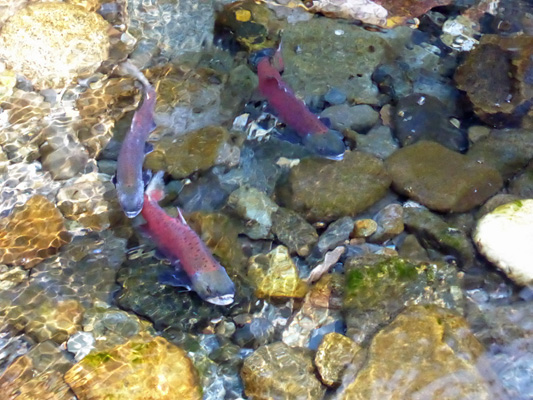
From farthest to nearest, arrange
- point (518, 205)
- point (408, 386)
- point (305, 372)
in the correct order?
point (518, 205)
point (305, 372)
point (408, 386)

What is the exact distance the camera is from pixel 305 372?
4.02m

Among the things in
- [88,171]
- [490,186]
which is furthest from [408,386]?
[88,171]

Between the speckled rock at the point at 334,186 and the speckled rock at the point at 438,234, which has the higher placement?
the speckled rock at the point at 334,186

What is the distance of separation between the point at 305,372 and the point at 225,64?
4.09m

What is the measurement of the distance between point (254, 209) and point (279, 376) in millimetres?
1767

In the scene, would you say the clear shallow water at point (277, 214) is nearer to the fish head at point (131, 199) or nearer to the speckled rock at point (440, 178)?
the speckled rock at point (440, 178)

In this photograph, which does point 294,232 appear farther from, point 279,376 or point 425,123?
point 425,123

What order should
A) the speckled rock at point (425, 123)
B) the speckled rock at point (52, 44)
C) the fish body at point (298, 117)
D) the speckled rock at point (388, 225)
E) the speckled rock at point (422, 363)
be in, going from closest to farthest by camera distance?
the speckled rock at point (422, 363) < the speckled rock at point (388, 225) < the fish body at point (298, 117) < the speckled rock at point (425, 123) < the speckled rock at point (52, 44)

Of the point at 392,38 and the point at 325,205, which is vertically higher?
the point at 392,38

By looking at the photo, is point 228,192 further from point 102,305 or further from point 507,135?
point 507,135

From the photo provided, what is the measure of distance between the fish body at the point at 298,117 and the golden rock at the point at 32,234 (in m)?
2.63

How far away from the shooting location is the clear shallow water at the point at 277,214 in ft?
13.1

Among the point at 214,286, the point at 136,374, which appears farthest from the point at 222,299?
the point at 136,374

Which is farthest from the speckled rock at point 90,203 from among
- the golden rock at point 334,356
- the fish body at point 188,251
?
the golden rock at point 334,356
